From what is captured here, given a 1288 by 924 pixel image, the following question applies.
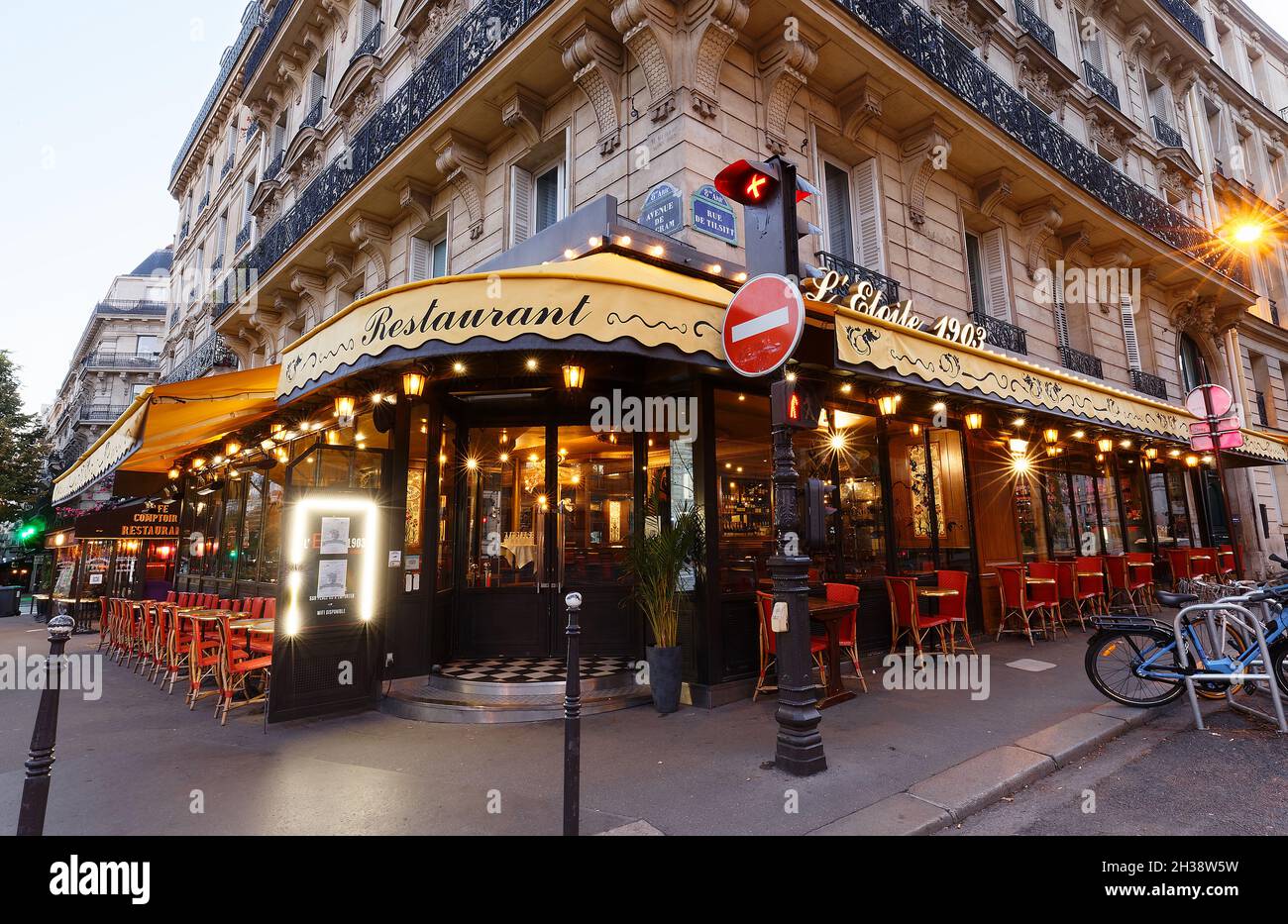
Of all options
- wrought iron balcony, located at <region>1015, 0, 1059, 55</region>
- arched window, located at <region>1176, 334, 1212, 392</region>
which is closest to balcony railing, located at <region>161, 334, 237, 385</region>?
wrought iron balcony, located at <region>1015, 0, 1059, 55</region>

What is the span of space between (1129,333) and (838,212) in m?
10.2

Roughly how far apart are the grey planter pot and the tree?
3241 cm

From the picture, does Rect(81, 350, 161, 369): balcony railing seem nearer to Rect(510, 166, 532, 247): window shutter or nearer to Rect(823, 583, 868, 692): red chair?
Rect(510, 166, 532, 247): window shutter

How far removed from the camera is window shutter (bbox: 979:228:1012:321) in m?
12.3

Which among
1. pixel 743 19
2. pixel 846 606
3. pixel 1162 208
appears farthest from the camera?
pixel 1162 208

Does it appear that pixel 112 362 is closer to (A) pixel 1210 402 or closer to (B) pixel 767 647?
(B) pixel 767 647

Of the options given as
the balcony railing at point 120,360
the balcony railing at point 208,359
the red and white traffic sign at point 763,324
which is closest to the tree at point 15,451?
the balcony railing at point 208,359

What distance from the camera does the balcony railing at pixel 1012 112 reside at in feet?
30.6

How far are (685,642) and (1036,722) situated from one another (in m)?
3.27

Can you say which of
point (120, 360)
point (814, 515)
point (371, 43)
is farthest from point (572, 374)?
point (120, 360)
